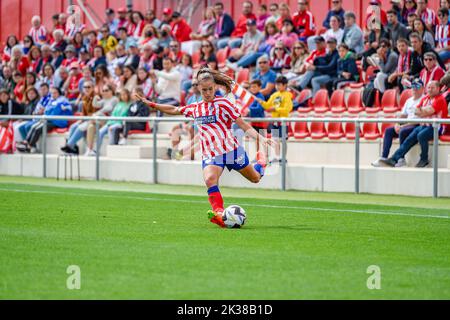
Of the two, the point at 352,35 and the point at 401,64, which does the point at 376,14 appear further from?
the point at 401,64

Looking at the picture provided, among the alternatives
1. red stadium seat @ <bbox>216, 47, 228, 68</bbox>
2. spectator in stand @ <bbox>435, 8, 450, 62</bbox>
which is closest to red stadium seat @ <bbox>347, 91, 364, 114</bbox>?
spectator in stand @ <bbox>435, 8, 450, 62</bbox>

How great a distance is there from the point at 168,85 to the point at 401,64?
6054 millimetres

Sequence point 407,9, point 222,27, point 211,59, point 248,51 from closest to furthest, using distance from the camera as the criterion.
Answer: point 407,9 → point 211,59 → point 248,51 → point 222,27

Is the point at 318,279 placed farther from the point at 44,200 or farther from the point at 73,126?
the point at 73,126

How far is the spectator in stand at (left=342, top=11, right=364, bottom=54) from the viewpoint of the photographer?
22938 millimetres

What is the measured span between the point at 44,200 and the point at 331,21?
362 inches

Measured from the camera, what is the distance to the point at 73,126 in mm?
23609

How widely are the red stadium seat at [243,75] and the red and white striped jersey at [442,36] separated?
4.87 metres

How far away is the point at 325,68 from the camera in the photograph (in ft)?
74.5

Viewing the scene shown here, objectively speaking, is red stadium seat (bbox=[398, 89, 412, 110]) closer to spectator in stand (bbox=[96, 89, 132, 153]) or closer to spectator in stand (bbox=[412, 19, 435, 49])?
spectator in stand (bbox=[412, 19, 435, 49])

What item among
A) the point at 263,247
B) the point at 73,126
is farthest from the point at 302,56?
the point at 263,247

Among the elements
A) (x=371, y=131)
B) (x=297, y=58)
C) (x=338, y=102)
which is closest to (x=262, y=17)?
(x=297, y=58)

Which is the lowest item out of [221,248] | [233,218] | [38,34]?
[221,248]

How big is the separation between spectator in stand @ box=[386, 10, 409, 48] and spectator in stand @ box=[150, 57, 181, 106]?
5.29 meters
